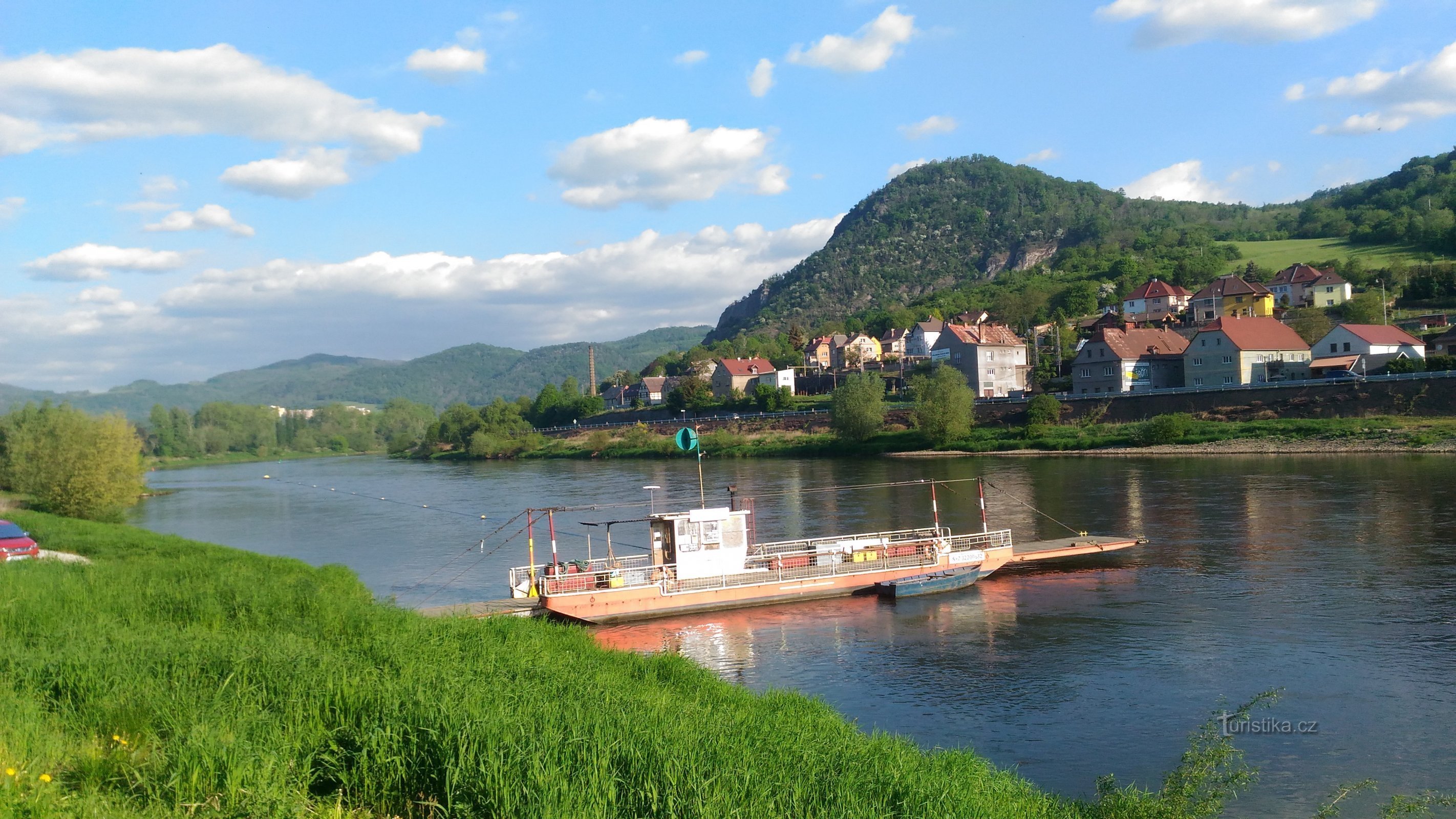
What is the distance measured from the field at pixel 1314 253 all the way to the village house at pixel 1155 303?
66.5 feet

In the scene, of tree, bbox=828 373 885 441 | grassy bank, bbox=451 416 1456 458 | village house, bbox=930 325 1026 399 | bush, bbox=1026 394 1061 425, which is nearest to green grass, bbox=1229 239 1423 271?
village house, bbox=930 325 1026 399

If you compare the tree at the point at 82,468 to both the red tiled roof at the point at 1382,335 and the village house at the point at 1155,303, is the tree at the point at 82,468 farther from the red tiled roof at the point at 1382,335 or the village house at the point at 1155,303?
the village house at the point at 1155,303

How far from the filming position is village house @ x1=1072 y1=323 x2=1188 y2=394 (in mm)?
88312

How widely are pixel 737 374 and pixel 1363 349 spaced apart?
7794 cm

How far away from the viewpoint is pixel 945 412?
7881 cm

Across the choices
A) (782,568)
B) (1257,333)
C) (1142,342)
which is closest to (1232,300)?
(1142,342)

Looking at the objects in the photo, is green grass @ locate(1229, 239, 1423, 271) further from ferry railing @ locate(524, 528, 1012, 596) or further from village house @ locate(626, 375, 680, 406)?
ferry railing @ locate(524, 528, 1012, 596)

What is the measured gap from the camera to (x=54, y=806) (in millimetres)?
7043

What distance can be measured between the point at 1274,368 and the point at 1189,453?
83.0 ft

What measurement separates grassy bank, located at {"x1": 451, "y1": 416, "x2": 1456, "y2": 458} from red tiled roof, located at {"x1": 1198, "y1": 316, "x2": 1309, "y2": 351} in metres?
15.8

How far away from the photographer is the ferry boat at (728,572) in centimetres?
2659

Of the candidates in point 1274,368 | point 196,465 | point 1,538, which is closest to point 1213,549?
point 1,538

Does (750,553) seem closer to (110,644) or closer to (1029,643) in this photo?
(1029,643)

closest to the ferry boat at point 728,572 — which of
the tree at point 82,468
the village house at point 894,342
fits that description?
the tree at point 82,468
